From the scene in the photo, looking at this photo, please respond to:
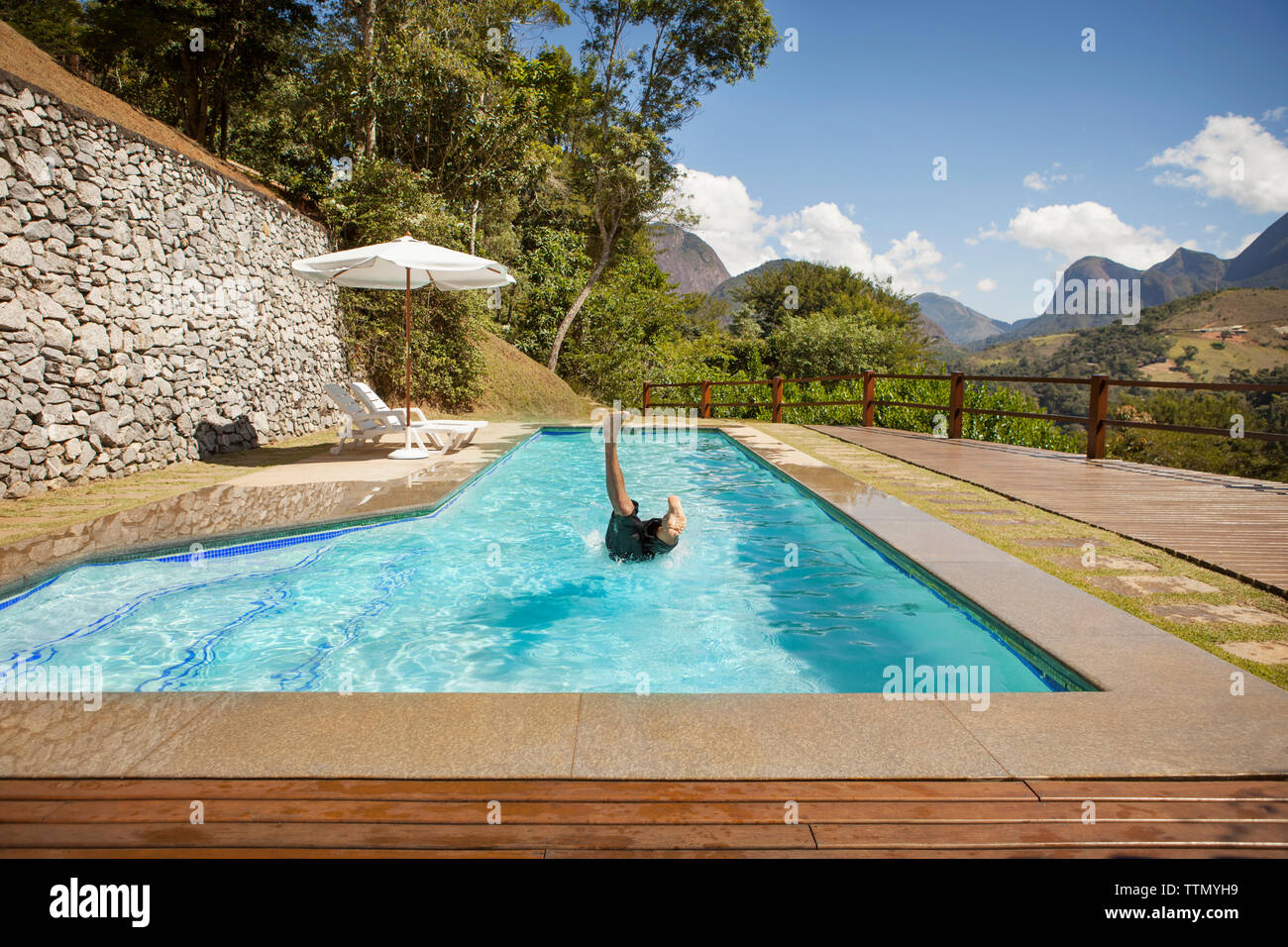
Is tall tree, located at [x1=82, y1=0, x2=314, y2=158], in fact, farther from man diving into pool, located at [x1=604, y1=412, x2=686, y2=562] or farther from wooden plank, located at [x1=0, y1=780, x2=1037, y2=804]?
wooden plank, located at [x1=0, y1=780, x2=1037, y2=804]

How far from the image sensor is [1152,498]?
20.4 ft

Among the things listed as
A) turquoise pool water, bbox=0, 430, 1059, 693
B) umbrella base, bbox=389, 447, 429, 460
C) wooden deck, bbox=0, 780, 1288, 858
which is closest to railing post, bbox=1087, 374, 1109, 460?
turquoise pool water, bbox=0, 430, 1059, 693

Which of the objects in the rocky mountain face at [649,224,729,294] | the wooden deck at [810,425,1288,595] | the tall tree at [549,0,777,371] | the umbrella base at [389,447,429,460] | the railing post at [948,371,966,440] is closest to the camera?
the wooden deck at [810,425,1288,595]

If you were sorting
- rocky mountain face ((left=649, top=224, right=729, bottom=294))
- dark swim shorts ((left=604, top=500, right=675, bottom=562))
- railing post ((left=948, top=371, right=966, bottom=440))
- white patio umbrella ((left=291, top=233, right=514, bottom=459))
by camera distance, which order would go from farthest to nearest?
1. rocky mountain face ((left=649, top=224, right=729, bottom=294))
2. railing post ((left=948, top=371, right=966, bottom=440))
3. white patio umbrella ((left=291, top=233, right=514, bottom=459))
4. dark swim shorts ((left=604, top=500, right=675, bottom=562))

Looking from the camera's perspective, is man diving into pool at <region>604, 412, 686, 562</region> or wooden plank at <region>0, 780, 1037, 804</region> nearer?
wooden plank at <region>0, 780, 1037, 804</region>

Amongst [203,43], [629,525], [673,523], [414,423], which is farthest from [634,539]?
[203,43]

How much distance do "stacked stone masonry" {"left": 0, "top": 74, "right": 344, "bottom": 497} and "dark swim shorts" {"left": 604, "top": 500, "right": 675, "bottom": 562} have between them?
5.06 metres

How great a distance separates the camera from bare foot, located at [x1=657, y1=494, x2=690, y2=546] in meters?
4.91

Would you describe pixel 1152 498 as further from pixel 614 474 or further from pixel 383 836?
pixel 383 836

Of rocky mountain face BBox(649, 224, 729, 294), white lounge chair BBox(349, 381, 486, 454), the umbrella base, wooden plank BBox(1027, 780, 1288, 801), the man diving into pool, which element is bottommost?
wooden plank BBox(1027, 780, 1288, 801)

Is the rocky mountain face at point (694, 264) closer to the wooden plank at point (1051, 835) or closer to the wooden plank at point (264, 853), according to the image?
→ the wooden plank at point (1051, 835)

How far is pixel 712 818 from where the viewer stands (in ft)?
5.87
